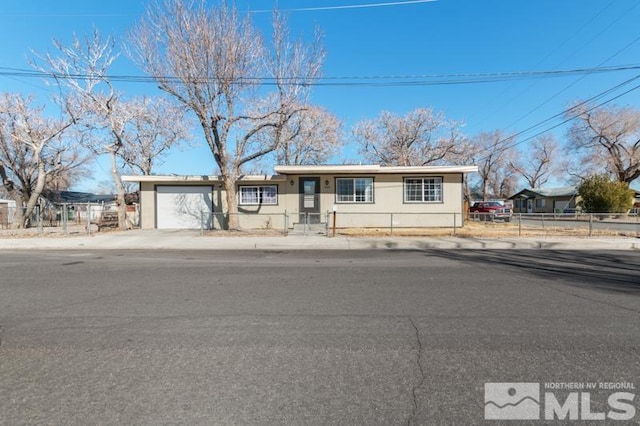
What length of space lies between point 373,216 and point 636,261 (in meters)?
12.2

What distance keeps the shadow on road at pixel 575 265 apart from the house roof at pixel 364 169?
8.07 m

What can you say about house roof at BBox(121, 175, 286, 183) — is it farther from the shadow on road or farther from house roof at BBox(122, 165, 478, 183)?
the shadow on road

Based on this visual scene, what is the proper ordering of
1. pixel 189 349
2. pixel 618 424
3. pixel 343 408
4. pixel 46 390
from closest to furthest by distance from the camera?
pixel 618 424
pixel 343 408
pixel 46 390
pixel 189 349

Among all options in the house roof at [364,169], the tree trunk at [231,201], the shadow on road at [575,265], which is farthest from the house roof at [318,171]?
the shadow on road at [575,265]

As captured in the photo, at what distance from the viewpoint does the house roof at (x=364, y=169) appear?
20.5 m

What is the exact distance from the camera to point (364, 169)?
20.6 meters

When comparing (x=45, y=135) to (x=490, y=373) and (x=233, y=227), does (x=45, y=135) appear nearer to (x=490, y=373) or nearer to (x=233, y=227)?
(x=233, y=227)

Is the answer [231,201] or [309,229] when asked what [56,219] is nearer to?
[231,201]

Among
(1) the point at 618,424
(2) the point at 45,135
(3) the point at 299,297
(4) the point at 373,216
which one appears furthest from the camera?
(2) the point at 45,135

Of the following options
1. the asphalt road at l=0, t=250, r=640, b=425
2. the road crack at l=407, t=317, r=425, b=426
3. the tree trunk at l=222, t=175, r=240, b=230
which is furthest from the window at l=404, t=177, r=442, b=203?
the road crack at l=407, t=317, r=425, b=426

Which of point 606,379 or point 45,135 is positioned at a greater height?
point 45,135

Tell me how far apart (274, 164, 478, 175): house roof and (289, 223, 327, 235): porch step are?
9.36ft

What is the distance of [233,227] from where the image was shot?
751 inches

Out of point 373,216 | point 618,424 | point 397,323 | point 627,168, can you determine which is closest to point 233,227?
point 373,216
